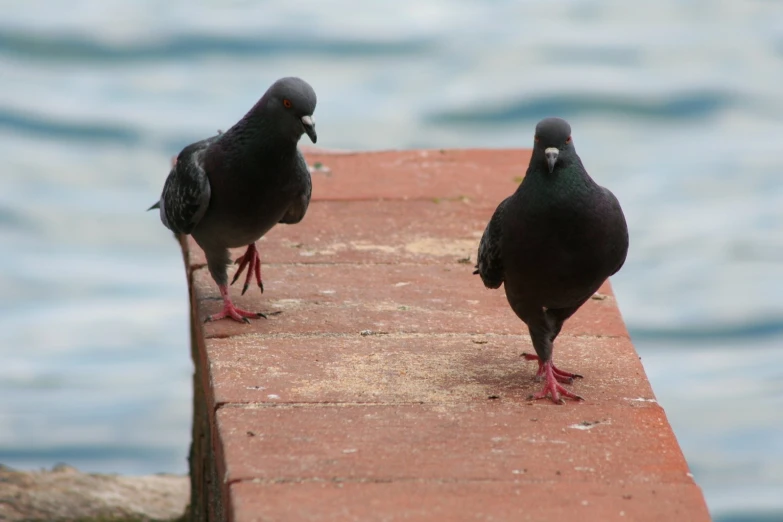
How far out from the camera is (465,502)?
11.1 feet

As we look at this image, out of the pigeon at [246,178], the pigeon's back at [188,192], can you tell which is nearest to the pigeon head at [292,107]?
the pigeon at [246,178]

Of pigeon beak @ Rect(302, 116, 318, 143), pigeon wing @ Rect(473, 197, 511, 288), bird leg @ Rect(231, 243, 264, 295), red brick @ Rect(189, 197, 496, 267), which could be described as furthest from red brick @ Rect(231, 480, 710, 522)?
red brick @ Rect(189, 197, 496, 267)

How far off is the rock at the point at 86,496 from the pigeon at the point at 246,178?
192cm

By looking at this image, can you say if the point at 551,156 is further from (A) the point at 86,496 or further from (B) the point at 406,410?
(A) the point at 86,496

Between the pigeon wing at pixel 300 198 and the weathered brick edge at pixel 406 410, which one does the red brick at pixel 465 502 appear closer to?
the weathered brick edge at pixel 406 410

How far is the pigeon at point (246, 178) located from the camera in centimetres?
475

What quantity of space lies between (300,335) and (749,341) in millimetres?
5908

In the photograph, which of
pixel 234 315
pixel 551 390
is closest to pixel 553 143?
pixel 551 390

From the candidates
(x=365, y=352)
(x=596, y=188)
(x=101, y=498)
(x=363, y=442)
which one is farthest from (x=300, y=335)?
(x=101, y=498)

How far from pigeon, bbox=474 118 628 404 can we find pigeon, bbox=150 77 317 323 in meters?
0.99

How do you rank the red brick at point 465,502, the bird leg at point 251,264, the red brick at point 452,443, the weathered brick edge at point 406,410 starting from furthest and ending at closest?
the bird leg at point 251,264 → the red brick at point 452,443 → the weathered brick edge at point 406,410 → the red brick at point 465,502

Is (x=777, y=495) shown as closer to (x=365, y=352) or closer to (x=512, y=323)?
(x=512, y=323)

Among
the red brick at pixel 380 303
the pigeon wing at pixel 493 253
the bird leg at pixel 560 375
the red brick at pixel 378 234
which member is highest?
the pigeon wing at pixel 493 253

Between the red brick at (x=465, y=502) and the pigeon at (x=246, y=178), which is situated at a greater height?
the pigeon at (x=246, y=178)
